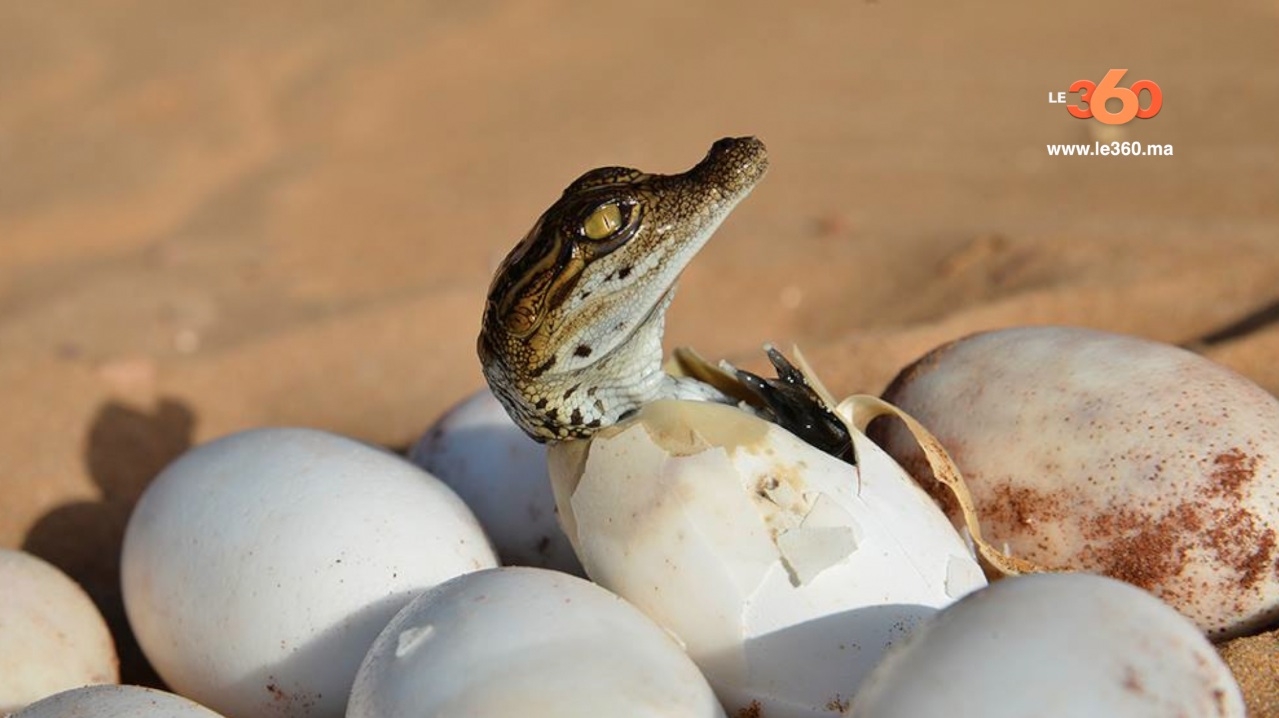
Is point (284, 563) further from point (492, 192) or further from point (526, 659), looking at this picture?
point (492, 192)

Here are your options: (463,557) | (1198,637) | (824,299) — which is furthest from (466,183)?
(1198,637)

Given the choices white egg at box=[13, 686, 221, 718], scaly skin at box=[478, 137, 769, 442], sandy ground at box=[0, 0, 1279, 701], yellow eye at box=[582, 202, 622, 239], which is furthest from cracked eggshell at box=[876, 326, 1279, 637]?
white egg at box=[13, 686, 221, 718]

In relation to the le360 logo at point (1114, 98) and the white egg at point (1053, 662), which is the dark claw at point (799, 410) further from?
the le360 logo at point (1114, 98)

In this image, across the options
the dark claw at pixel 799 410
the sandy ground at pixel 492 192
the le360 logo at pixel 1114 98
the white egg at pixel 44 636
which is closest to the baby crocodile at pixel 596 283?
the dark claw at pixel 799 410

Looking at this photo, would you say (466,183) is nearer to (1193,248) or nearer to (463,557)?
(1193,248)

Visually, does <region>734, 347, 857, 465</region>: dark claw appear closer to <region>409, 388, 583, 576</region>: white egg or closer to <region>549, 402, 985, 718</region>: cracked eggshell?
<region>549, 402, 985, 718</region>: cracked eggshell

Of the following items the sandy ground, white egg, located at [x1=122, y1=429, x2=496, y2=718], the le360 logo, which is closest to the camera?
white egg, located at [x1=122, y1=429, x2=496, y2=718]
